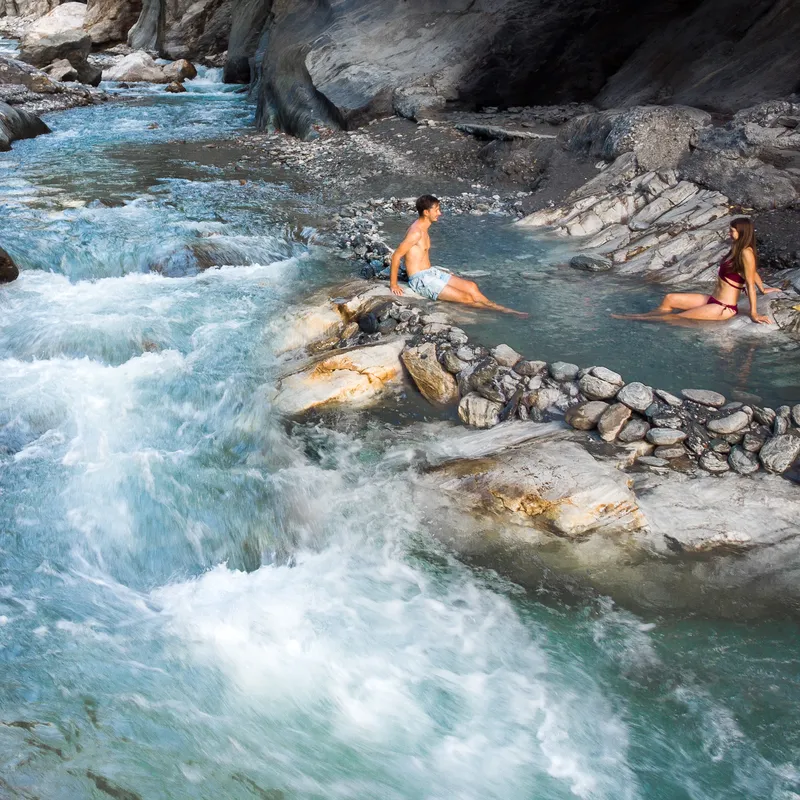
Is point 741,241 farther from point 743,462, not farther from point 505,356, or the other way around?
point 743,462

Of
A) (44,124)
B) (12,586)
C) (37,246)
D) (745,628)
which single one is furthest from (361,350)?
(44,124)

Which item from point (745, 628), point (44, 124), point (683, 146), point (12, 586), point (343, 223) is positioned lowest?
point (745, 628)

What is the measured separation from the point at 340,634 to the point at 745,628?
2.12 meters

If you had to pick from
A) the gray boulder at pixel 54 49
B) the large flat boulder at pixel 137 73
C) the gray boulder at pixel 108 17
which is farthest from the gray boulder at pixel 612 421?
the gray boulder at pixel 108 17

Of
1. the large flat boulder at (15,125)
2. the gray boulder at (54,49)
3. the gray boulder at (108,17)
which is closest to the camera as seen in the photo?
the large flat boulder at (15,125)

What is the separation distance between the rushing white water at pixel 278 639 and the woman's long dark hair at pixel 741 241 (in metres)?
3.19

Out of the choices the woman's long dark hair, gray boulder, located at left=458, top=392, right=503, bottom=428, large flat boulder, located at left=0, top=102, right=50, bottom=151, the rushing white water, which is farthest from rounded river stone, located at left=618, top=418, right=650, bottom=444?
large flat boulder, located at left=0, top=102, right=50, bottom=151

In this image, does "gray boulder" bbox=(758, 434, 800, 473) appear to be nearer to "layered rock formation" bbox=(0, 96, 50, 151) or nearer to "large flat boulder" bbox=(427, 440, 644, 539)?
"large flat boulder" bbox=(427, 440, 644, 539)

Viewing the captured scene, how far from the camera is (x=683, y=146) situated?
356 inches

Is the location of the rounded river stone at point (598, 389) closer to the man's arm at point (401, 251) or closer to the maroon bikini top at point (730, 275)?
the maroon bikini top at point (730, 275)

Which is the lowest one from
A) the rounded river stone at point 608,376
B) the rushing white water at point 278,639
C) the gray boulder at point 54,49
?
the rushing white water at point 278,639

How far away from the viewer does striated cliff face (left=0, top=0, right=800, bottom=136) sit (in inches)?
405

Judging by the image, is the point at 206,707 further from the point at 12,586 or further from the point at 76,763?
the point at 12,586

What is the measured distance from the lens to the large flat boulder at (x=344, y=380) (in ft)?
18.6
